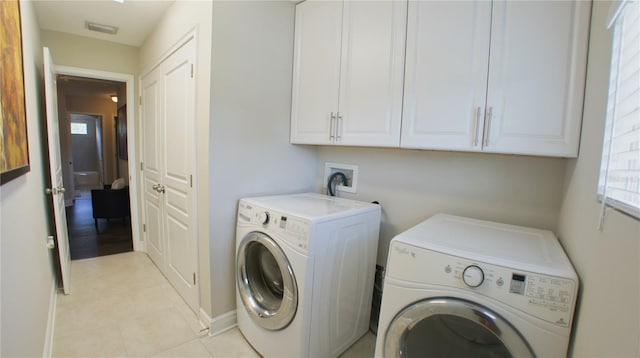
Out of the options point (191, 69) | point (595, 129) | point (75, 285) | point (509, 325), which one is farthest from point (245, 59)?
point (75, 285)

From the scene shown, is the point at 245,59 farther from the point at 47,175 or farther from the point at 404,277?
the point at 47,175

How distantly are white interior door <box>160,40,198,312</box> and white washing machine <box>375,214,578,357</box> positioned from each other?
1514 millimetres

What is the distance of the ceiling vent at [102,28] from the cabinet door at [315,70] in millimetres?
2029

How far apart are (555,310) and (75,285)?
3404 mm

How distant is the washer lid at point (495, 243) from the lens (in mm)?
966

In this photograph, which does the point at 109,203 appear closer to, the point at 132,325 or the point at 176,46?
the point at 132,325

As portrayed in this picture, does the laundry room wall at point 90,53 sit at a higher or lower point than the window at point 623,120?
higher

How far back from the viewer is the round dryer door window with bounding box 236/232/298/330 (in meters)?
1.63

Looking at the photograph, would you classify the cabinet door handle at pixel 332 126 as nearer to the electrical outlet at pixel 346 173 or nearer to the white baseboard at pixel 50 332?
the electrical outlet at pixel 346 173

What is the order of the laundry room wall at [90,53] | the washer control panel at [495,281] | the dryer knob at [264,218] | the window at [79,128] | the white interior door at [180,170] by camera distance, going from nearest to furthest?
the washer control panel at [495,281] → the dryer knob at [264,218] → the white interior door at [180,170] → the laundry room wall at [90,53] → the window at [79,128]

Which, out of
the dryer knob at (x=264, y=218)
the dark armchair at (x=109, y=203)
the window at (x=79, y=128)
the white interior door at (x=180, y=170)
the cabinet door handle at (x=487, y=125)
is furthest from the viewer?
the window at (x=79, y=128)

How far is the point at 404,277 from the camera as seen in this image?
1104 mm

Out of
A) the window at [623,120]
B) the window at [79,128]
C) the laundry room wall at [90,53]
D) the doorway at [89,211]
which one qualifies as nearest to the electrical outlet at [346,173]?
the window at [623,120]

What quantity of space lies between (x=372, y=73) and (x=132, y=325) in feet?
7.77
